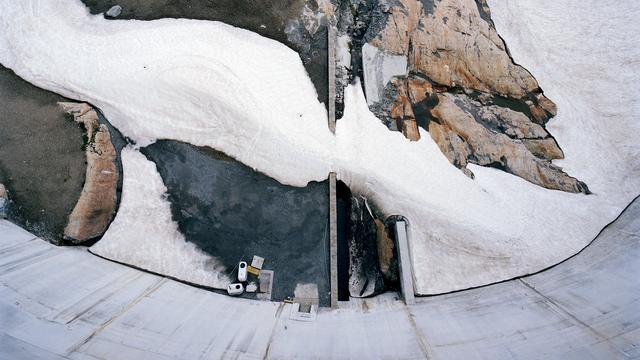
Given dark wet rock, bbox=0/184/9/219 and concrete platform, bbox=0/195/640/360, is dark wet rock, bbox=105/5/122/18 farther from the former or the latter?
concrete platform, bbox=0/195/640/360

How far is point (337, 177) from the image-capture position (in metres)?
13.4

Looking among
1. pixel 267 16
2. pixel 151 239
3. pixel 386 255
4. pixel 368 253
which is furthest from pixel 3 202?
pixel 386 255

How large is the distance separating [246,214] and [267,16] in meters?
7.27

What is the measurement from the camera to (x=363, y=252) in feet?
44.7

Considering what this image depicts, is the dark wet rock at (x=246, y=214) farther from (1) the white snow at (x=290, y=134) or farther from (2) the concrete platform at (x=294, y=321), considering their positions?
(2) the concrete platform at (x=294, y=321)

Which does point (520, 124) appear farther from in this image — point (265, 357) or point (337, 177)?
point (265, 357)

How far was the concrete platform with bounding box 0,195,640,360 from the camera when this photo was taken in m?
8.93

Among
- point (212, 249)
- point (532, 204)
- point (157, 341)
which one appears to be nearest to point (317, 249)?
point (212, 249)

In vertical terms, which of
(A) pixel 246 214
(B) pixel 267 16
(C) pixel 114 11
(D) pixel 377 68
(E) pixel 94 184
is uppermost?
(B) pixel 267 16

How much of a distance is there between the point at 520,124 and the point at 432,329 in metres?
8.90

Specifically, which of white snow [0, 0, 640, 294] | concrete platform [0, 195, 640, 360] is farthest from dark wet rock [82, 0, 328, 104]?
concrete platform [0, 195, 640, 360]

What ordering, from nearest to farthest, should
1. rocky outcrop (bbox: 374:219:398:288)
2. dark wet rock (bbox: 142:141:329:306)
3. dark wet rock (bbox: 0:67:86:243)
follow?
1. dark wet rock (bbox: 0:67:86:243)
2. dark wet rock (bbox: 142:141:329:306)
3. rocky outcrop (bbox: 374:219:398:288)

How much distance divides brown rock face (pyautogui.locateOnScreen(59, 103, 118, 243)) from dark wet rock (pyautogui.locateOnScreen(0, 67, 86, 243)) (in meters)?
0.21

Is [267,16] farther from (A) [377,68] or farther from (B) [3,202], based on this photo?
(B) [3,202]
